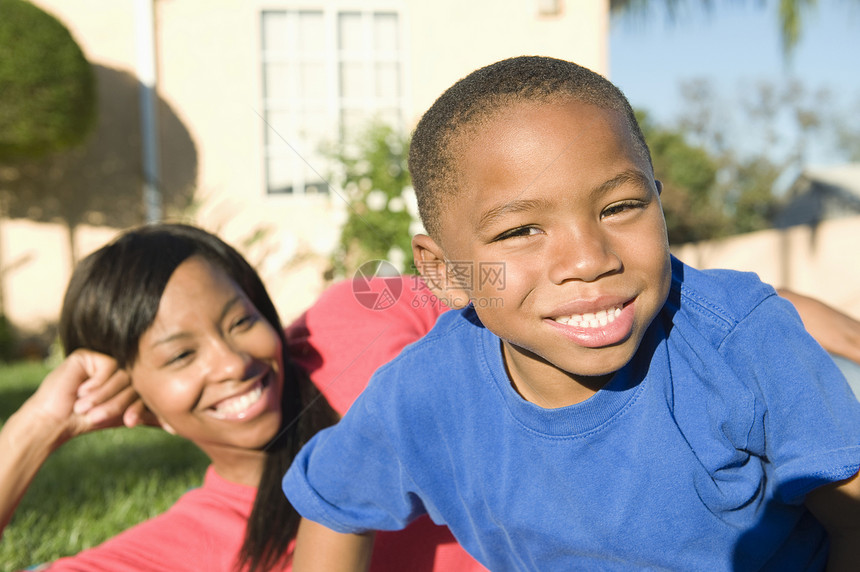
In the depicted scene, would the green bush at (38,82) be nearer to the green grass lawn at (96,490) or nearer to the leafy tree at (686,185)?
the green grass lawn at (96,490)

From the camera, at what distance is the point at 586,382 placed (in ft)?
4.68

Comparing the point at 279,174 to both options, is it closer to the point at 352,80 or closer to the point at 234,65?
the point at 234,65

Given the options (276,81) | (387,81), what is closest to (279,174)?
(276,81)

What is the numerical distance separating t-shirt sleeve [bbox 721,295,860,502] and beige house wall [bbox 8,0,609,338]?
6.66 meters

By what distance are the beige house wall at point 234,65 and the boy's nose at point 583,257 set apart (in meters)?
6.65

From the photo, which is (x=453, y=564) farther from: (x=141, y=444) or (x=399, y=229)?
(x=399, y=229)

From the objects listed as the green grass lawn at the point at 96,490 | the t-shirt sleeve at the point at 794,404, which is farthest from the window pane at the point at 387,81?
the t-shirt sleeve at the point at 794,404

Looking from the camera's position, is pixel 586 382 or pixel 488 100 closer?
pixel 488 100

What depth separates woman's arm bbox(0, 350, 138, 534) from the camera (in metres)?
2.20

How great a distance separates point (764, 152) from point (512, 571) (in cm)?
2835

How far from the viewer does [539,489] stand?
1.45 meters

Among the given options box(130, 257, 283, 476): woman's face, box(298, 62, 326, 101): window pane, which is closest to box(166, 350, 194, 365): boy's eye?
box(130, 257, 283, 476): woman's face

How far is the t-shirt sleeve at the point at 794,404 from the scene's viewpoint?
1255 mm

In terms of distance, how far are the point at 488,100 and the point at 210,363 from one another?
1.22 metres
